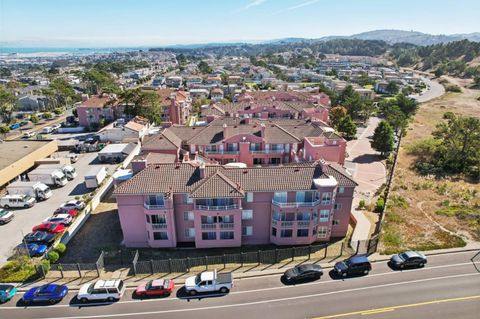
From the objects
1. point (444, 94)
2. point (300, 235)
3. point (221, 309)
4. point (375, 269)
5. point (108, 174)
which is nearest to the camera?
point (221, 309)

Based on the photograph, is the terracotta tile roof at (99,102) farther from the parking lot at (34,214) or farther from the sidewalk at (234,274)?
the sidewalk at (234,274)

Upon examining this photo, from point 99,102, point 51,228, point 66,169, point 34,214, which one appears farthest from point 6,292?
point 99,102

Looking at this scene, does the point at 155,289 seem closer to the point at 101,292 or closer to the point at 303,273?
the point at 101,292

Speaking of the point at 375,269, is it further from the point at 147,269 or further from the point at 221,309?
the point at 147,269

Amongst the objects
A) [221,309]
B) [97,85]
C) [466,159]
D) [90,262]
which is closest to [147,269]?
[90,262]

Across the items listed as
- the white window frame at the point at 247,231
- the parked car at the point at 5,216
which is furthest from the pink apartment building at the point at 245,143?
the parked car at the point at 5,216

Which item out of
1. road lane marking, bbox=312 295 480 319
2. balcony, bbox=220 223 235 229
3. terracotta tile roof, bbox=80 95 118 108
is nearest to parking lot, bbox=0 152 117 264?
balcony, bbox=220 223 235 229
